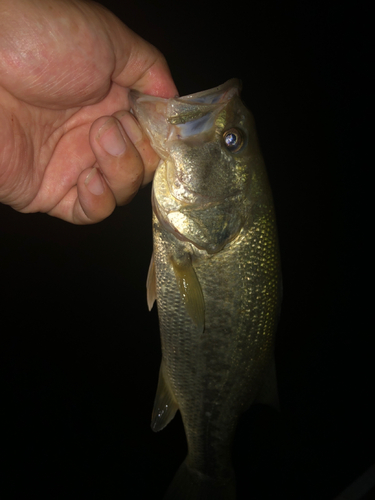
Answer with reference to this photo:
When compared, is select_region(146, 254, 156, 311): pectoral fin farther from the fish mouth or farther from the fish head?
the fish mouth

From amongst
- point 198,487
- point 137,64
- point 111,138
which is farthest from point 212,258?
point 198,487

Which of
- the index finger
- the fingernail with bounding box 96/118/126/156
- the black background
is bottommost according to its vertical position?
the black background

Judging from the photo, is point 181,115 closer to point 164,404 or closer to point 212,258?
point 212,258

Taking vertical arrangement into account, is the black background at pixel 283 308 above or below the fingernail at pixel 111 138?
below

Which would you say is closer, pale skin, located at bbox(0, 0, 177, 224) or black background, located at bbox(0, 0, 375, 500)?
pale skin, located at bbox(0, 0, 177, 224)

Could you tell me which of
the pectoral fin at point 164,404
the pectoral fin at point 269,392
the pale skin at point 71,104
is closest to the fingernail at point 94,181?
the pale skin at point 71,104

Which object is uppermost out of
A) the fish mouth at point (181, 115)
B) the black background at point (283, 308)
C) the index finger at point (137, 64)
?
the index finger at point (137, 64)

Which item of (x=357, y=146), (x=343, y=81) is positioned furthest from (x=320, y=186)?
(x=343, y=81)

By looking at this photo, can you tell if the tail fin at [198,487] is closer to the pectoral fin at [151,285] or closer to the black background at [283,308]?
the pectoral fin at [151,285]

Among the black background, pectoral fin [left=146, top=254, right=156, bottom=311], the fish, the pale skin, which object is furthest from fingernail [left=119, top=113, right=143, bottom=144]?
the black background
